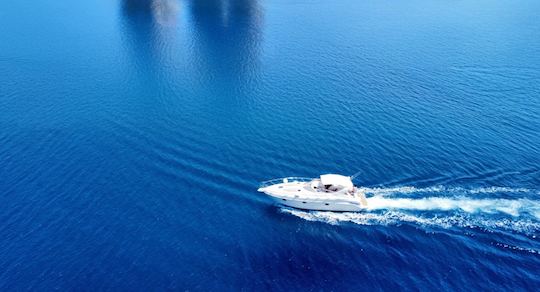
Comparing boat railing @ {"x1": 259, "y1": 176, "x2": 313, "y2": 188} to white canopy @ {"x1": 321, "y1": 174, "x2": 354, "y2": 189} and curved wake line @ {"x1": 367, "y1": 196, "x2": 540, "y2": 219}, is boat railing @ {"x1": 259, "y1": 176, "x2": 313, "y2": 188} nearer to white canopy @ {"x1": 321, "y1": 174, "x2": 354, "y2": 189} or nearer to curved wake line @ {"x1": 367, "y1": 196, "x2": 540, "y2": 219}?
white canopy @ {"x1": 321, "y1": 174, "x2": 354, "y2": 189}

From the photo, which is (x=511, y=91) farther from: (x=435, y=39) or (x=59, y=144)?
(x=59, y=144)

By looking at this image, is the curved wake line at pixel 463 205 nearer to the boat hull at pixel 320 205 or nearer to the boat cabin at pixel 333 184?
the boat hull at pixel 320 205

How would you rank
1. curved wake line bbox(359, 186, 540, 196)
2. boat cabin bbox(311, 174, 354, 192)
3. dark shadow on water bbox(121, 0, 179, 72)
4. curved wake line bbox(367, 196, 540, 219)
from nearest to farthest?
curved wake line bbox(367, 196, 540, 219)
boat cabin bbox(311, 174, 354, 192)
curved wake line bbox(359, 186, 540, 196)
dark shadow on water bbox(121, 0, 179, 72)

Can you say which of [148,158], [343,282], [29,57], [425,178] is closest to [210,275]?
[343,282]

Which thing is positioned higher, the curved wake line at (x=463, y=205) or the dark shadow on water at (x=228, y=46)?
the dark shadow on water at (x=228, y=46)

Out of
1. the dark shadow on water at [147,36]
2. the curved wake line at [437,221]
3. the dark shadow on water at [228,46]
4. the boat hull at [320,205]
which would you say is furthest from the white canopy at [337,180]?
the dark shadow on water at [147,36]

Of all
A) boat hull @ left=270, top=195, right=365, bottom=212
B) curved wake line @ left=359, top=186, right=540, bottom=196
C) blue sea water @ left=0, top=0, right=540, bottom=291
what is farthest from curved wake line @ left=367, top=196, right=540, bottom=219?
boat hull @ left=270, top=195, right=365, bottom=212

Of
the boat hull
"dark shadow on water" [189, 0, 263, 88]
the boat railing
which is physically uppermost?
"dark shadow on water" [189, 0, 263, 88]
